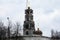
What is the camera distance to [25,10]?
103000 millimetres

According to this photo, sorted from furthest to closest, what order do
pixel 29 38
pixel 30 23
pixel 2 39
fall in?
pixel 29 38, pixel 30 23, pixel 2 39

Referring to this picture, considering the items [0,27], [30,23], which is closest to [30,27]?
[30,23]

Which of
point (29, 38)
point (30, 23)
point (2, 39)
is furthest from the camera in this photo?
point (29, 38)

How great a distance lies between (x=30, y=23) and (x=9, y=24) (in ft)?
40.3

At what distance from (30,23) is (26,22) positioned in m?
1.42

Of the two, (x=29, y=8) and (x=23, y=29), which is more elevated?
(x=29, y=8)

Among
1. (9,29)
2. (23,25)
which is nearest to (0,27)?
(9,29)

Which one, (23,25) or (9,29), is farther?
(23,25)

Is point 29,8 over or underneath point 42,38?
over

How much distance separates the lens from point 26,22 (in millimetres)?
99875

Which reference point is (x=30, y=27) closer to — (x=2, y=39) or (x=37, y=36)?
(x=37, y=36)

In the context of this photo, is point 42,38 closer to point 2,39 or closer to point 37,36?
point 37,36

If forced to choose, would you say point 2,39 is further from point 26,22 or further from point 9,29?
point 26,22

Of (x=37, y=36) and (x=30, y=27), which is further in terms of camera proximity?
(x=37, y=36)
